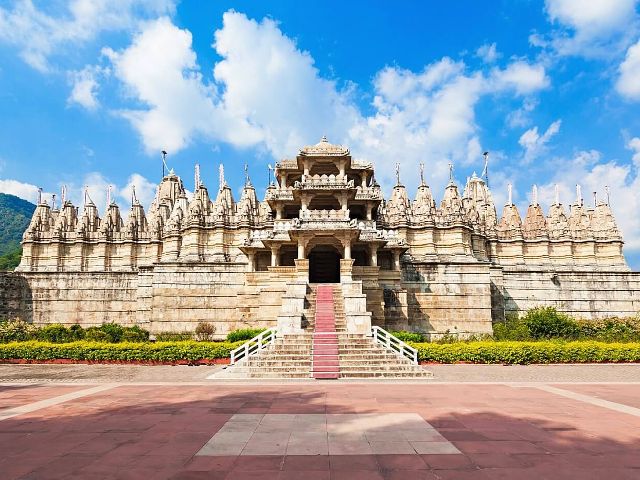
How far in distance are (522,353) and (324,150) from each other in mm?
18640

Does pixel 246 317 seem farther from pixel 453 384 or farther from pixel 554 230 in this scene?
pixel 554 230

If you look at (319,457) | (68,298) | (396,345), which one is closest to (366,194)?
(396,345)

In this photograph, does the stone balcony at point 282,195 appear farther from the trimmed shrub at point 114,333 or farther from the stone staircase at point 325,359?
the trimmed shrub at point 114,333

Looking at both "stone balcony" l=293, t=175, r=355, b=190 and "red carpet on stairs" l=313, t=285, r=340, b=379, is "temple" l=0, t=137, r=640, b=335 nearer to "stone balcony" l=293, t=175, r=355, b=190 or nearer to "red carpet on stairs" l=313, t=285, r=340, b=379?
"stone balcony" l=293, t=175, r=355, b=190

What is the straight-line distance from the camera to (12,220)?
136m

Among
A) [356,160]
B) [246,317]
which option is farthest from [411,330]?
[356,160]

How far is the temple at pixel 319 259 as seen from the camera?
26.9 meters

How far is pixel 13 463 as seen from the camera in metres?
6.29

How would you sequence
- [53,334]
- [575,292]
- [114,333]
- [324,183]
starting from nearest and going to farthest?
[114,333] < [53,334] < [324,183] < [575,292]

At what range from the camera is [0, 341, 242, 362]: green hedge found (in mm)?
20203

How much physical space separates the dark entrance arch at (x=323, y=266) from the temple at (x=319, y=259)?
0.09 m

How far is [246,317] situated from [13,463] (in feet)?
71.2

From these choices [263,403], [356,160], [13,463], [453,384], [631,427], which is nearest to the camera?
[13,463]

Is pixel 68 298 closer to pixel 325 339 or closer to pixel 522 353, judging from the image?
pixel 325 339
